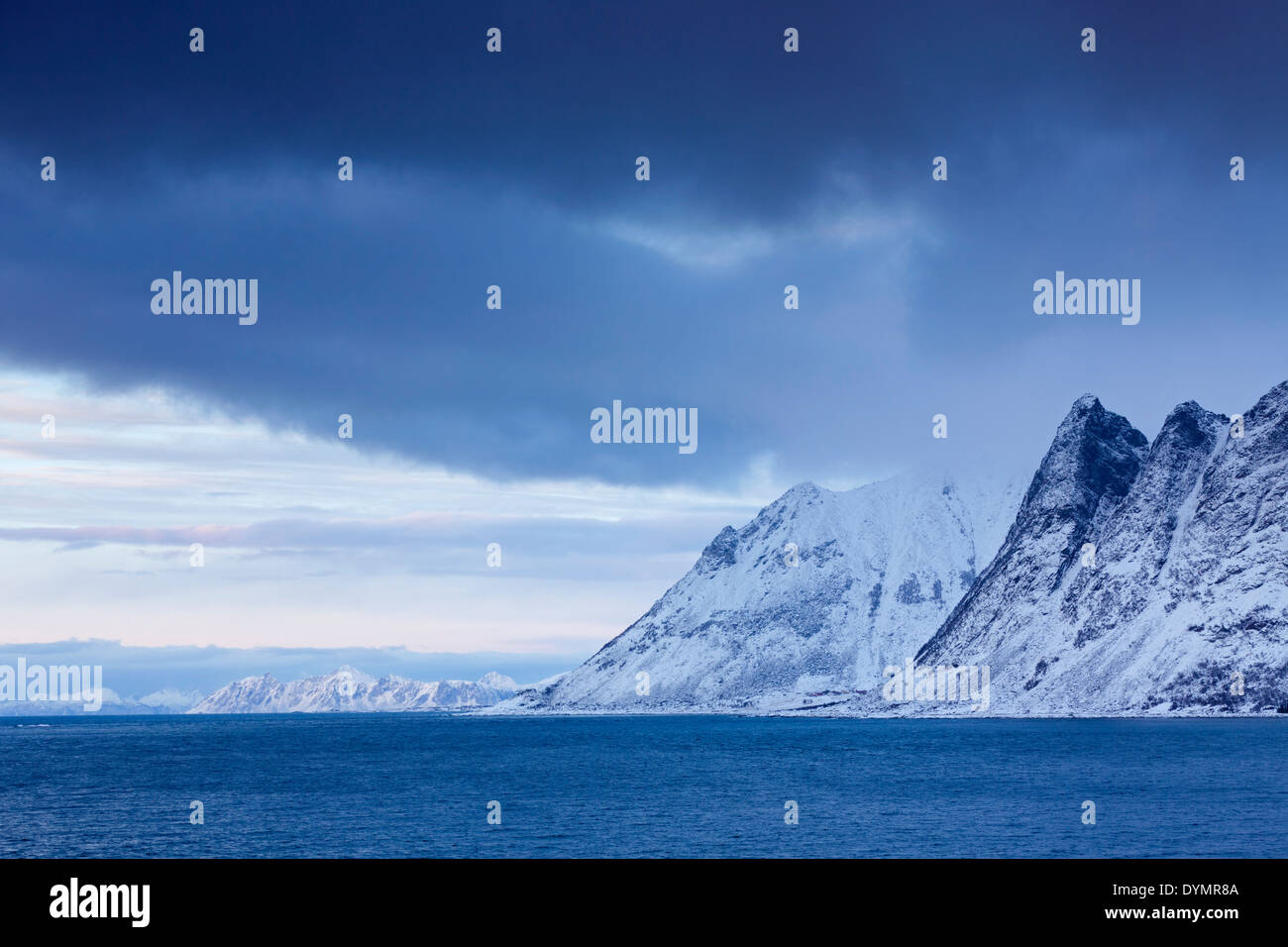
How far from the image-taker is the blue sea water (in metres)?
64.6

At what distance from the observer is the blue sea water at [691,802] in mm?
64625

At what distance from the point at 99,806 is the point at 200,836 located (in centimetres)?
2371

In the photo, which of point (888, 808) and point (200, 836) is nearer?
point (200, 836)

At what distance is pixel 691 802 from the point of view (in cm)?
8688
